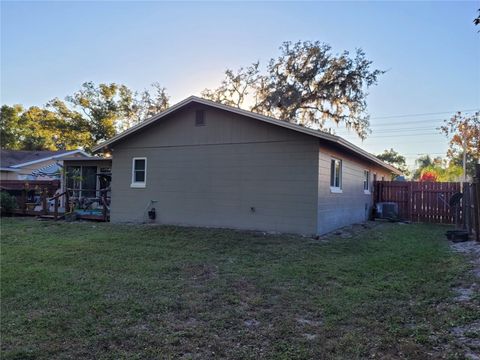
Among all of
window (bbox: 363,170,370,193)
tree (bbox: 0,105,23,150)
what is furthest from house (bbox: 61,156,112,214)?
tree (bbox: 0,105,23,150)

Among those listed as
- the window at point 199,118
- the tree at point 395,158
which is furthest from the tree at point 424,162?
the window at point 199,118

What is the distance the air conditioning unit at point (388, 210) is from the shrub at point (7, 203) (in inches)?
649

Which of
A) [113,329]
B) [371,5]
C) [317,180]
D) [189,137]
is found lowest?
[113,329]

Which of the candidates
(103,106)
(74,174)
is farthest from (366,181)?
(103,106)

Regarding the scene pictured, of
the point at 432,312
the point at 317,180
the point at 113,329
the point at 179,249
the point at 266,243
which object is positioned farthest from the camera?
the point at 317,180

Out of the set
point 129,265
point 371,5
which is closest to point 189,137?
point 129,265

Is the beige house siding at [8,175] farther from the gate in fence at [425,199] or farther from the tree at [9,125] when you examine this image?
the gate in fence at [425,199]

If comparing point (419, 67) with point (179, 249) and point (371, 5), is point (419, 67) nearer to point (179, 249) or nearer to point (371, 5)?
point (371, 5)

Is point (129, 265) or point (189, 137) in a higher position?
point (189, 137)

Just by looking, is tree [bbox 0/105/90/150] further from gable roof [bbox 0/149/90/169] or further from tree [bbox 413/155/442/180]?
tree [bbox 413/155/442/180]

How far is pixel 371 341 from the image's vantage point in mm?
3330

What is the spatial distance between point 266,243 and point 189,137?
4.86m

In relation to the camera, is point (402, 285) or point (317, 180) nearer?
point (402, 285)

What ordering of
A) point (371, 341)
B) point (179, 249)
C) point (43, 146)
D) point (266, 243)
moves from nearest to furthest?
1. point (371, 341)
2. point (179, 249)
3. point (266, 243)
4. point (43, 146)
